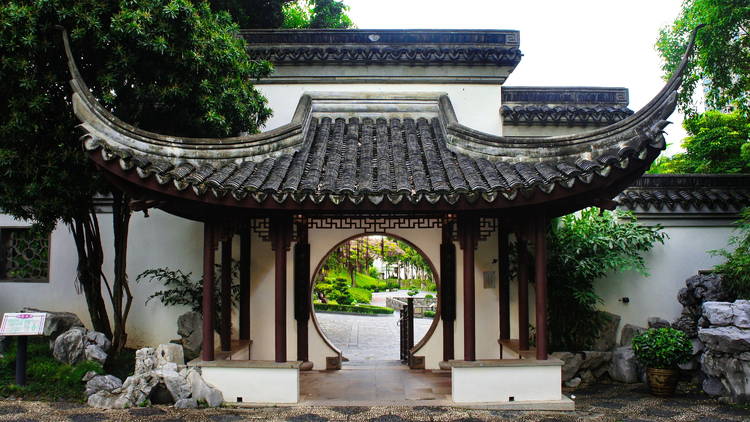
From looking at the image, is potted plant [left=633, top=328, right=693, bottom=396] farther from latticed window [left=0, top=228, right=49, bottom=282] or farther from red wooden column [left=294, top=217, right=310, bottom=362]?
latticed window [left=0, top=228, right=49, bottom=282]

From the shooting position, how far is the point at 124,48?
6.16 m

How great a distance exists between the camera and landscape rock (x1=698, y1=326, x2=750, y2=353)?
6.04 m

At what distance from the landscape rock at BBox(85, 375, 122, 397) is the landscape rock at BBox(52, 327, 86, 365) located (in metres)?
0.67

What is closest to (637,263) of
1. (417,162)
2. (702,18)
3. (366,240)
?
(417,162)

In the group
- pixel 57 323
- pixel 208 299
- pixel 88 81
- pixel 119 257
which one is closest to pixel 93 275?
pixel 119 257

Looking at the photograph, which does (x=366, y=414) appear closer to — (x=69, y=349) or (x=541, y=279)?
(x=541, y=279)

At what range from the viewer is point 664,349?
6.59 m

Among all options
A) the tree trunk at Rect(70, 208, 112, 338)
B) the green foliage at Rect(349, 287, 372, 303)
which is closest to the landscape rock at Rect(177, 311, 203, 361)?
the tree trunk at Rect(70, 208, 112, 338)

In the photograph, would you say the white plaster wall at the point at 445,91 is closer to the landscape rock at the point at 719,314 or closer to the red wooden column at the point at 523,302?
the red wooden column at the point at 523,302

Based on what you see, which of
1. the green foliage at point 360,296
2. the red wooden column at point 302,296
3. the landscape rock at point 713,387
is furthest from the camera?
the green foliage at point 360,296

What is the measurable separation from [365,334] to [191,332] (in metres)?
7.04

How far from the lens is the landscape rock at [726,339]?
6.04 meters

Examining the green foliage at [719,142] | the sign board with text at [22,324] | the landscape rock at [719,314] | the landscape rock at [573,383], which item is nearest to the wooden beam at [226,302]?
the sign board with text at [22,324]

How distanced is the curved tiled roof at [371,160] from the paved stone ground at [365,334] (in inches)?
197
